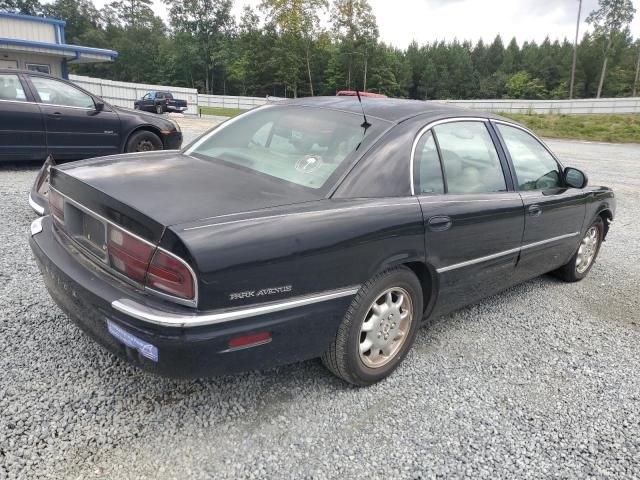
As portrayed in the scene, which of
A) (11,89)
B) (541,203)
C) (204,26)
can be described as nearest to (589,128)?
(541,203)

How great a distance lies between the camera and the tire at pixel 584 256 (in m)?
4.40

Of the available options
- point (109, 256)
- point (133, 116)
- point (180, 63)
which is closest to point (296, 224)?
point (109, 256)

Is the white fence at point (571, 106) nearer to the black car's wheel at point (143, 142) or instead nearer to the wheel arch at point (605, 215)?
the black car's wheel at point (143, 142)

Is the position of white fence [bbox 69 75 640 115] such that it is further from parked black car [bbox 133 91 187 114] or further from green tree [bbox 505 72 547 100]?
green tree [bbox 505 72 547 100]

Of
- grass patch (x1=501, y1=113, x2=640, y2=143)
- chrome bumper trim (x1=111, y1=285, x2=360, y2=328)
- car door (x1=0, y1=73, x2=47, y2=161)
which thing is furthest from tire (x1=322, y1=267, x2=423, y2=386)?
grass patch (x1=501, y1=113, x2=640, y2=143)

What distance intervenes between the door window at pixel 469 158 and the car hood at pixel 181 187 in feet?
3.52

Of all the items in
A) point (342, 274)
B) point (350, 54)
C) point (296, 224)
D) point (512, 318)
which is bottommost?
point (512, 318)

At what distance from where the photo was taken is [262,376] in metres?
2.65

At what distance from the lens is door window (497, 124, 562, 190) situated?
3.53m

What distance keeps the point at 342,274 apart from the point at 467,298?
1.28 meters

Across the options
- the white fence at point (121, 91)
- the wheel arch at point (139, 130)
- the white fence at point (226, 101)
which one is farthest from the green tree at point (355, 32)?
the wheel arch at point (139, 130)

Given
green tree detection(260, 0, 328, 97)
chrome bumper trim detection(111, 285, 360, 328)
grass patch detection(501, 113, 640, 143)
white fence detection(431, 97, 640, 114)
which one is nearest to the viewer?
chrome bumper trim detection(111, 285, 360, 328)

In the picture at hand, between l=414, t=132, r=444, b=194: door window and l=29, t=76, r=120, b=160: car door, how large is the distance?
6.34 m

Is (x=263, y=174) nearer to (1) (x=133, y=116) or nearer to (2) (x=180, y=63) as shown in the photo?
(1) (x=133, y=116)
